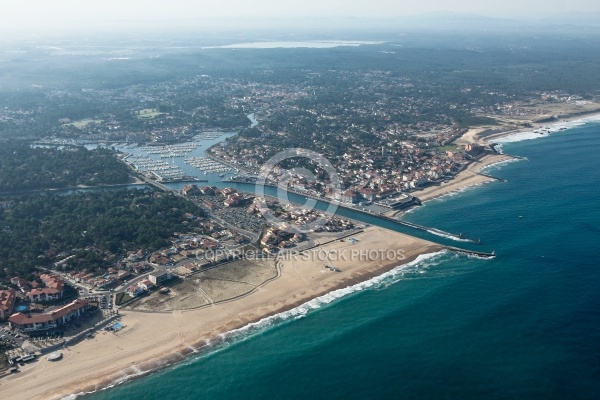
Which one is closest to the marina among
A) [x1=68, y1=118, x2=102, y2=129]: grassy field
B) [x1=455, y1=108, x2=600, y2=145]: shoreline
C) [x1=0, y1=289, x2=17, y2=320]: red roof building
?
[x1=68, y1=118, x2=102, y2=129]: grassy field


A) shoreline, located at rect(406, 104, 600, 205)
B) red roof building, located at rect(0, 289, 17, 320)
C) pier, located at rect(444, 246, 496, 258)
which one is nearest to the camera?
red roof building, located at rect(0, 289, 17, 320)

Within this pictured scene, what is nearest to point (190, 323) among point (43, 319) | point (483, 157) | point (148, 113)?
point (43, 319)

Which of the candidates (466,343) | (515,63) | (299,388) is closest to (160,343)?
(299,388)

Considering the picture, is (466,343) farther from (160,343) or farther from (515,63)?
(515,63)

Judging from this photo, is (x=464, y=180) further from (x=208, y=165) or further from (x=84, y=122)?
(x=84, y=122)

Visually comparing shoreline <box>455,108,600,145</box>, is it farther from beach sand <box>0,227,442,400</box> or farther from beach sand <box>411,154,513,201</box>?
beach sand <box>0,227,442,400</box>

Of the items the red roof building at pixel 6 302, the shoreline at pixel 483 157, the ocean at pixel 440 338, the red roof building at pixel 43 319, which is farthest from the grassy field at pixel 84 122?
the ocean at pixel 440 338
